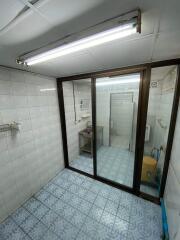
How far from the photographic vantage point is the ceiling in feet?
1.99

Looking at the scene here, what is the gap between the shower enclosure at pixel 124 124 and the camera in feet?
5.43

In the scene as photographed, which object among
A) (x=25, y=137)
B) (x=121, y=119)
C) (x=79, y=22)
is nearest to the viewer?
(x=79, y=22)

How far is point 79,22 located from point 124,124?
2341 millimetres

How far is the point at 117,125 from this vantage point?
115 inches

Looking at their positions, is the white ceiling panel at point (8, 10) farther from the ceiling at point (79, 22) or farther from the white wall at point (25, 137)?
the white wall at point (25, 137)

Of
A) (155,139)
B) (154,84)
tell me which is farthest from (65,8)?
(155,139)

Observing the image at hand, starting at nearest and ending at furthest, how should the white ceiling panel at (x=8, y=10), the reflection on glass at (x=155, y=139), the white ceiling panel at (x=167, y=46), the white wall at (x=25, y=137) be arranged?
1. the white ceiling panel at (x=8, y=10)
2. the white ceiling panel at (x=167, y=46)
3. the white wall at (x=25, y=137)
4. the reflection on glass at (x=155, y=139)

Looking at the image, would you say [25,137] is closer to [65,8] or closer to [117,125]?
[65,8]

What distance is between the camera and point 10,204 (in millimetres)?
1715

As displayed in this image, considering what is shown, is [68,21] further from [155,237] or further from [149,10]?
[155,237]

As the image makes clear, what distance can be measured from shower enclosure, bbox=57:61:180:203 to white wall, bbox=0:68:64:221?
0.38m

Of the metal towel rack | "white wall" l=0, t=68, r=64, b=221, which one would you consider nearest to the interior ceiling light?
"white wall" l=0, t=68, r=64, b=221

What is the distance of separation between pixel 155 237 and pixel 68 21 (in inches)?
95.1

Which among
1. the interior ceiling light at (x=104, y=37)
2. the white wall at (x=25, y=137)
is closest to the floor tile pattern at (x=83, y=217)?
the white wall at (x=25, y=137)
